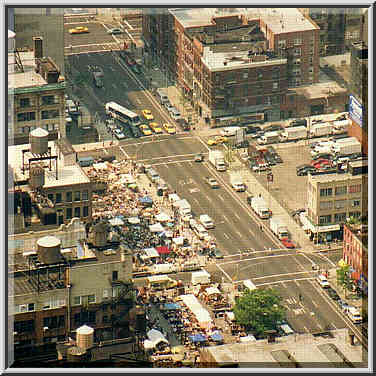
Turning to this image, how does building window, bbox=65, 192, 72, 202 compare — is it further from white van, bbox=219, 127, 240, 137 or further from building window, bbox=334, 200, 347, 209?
white van, bbox=219, 127, 240, 137

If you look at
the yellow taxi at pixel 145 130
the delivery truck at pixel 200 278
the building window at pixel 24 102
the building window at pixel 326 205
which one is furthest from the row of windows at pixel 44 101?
the building window at pixel 326 205

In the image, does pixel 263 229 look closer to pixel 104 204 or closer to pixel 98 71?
pixel 104 204

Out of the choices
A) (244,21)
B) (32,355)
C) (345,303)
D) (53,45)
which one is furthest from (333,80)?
(32,355)

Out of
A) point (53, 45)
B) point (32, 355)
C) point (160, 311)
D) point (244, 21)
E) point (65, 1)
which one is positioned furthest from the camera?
point (244, 21)

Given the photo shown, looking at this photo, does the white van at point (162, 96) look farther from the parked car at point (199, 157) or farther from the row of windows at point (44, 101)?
the row of windows at point (44, 101)

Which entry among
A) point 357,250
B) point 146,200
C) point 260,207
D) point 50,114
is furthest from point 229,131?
point 357,250

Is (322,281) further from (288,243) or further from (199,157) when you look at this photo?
(199,157)
